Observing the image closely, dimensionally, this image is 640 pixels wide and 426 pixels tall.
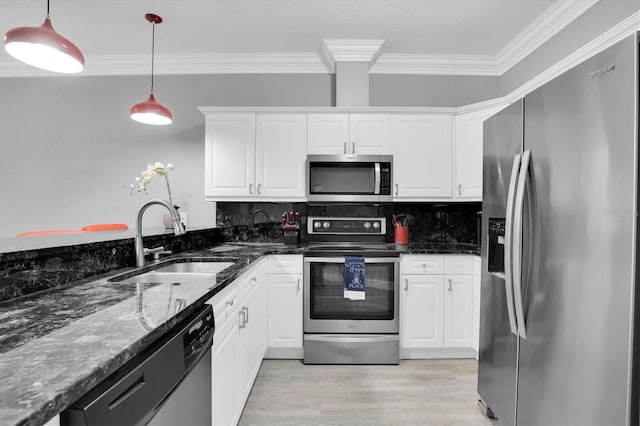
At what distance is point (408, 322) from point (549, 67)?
241 cm

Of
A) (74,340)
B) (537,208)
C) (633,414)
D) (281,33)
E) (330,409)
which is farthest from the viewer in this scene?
(281,33)

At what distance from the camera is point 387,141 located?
3061mm

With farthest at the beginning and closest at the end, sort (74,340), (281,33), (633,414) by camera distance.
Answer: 1. (281,33)
2. (633,414)
3. (74,340)

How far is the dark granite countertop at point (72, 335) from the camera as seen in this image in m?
0.55

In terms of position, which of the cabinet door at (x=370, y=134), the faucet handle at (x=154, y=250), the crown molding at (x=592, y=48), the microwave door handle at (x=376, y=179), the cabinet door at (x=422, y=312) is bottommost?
the cabinet door at (x=422, y=312)

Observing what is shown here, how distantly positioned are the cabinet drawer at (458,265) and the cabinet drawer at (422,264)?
50 mm

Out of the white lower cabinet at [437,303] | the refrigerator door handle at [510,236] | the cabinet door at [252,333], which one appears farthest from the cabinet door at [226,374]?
the white lower cabinet at [437,303]

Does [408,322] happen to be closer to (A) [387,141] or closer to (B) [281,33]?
(A) [387,141]

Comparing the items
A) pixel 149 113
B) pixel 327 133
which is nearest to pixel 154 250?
pixel 149 113

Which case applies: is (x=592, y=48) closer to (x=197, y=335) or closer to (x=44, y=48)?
(x=197, y=335)

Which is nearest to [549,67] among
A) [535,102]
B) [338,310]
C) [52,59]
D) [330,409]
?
[535,102]

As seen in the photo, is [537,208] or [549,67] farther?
[549,67]

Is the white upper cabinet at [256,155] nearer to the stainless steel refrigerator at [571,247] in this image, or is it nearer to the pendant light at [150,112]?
the pendant light at [150,112]

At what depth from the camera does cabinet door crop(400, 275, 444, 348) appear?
2.78 metres
